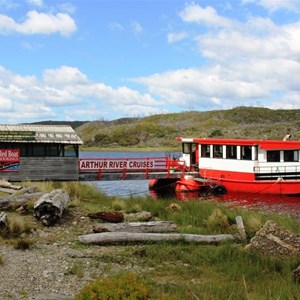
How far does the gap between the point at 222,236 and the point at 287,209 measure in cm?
1494

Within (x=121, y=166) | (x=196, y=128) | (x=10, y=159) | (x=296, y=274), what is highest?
(x=196, y=128)

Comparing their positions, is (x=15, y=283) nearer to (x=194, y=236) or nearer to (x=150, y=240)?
(x=150, y=240)

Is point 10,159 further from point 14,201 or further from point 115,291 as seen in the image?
point 115,291

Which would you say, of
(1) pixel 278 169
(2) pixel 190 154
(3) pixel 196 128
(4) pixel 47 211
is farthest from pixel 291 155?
(3) pixel 196 128

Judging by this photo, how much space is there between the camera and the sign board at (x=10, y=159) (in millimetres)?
28438

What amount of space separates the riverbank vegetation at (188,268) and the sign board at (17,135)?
485 inches

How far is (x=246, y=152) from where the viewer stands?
34.1 meters

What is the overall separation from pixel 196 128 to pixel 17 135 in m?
107

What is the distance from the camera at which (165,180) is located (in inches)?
1470

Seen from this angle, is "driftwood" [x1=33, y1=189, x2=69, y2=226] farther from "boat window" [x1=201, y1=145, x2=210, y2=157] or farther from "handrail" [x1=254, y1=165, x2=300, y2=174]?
"boat window" [x1=201, y1=145, x2=210, y2=157]

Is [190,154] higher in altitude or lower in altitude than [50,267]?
higher

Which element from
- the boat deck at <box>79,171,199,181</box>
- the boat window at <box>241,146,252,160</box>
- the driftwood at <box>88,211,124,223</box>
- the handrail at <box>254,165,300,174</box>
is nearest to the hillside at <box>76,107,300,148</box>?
the boat window at <box>241,146,252,160</box>

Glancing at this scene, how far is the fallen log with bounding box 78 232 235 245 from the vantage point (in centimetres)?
1337

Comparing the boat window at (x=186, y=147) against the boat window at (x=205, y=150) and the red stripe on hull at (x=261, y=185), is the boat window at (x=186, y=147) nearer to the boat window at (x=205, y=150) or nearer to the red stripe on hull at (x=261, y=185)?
the boat window at (x=205, y=150)
